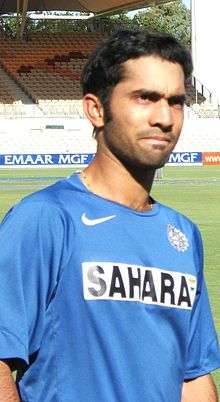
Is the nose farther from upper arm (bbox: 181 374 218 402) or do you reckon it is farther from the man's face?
upper arm (bbox: 181 374 218 402)

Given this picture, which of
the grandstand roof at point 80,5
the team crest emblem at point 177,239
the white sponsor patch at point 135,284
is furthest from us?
the grandstand roof at point 80,5

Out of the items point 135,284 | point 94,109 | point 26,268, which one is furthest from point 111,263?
point 94,109

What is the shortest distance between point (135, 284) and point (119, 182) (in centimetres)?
33

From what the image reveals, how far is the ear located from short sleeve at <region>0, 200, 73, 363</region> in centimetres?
37

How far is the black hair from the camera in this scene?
3.39 m

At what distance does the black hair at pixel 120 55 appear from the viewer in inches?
134

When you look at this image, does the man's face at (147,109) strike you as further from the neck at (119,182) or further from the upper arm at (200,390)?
the upper arm at (200,390)

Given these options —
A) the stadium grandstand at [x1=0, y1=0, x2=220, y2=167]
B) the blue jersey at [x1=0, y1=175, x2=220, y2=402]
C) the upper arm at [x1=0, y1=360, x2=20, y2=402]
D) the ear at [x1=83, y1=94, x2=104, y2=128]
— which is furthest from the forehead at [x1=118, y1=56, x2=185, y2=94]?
the stadium grandstand at [x1=0, y1=0, x2=220, y2=167]

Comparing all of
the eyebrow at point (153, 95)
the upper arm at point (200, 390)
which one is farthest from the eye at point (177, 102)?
the upper arm at point (200, 390)

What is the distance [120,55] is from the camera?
3398mm

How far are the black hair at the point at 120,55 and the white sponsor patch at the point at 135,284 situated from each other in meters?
0.49

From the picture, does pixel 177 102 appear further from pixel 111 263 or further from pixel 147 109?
pixel 111 263

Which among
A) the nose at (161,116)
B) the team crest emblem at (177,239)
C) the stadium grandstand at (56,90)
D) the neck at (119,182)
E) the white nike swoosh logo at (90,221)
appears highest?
the nose at (161,116)

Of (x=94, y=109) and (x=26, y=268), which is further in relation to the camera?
(x=94, y=109)
